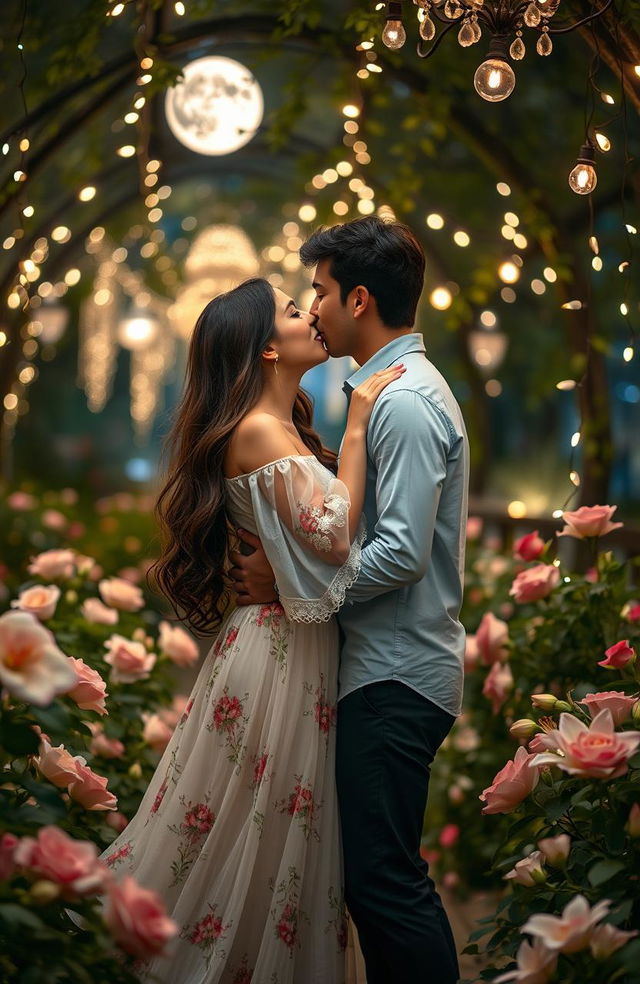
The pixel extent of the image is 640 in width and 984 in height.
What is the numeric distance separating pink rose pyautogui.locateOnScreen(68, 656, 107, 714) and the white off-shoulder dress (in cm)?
24

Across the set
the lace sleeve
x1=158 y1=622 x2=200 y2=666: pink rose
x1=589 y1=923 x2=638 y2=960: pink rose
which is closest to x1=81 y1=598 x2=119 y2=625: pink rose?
x1=158 y1=622 x2=200 y2=666: pink rose

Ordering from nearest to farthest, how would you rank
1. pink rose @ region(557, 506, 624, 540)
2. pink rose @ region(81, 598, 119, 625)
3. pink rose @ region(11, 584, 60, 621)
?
pink rose @ region(11, 584, 60, 621), pink rose @ region(557, 506, 624, 540), pink rose @ region(81, 598, 119, 625)

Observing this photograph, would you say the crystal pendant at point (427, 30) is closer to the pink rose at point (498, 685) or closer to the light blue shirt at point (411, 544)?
the light blue shirt at point (411, 544)

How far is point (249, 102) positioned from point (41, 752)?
3.04 m

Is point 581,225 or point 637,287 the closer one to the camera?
point 581,225

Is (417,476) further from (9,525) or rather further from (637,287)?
(637,287)

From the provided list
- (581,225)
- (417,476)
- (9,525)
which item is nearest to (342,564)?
(417,476)

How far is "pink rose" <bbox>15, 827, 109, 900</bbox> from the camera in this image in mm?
1484

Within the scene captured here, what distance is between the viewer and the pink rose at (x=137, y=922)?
143 centimetres

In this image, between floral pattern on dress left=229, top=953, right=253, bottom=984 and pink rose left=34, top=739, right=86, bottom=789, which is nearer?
pink rose left=34, top=739, right=86, bottom=789

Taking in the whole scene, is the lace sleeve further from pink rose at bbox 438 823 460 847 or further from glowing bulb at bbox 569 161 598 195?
pink rose at bbox 438 823 460 847

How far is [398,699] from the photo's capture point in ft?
7.32

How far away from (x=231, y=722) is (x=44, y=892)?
89 cm

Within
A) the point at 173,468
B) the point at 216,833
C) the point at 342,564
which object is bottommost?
the point at 216,833
